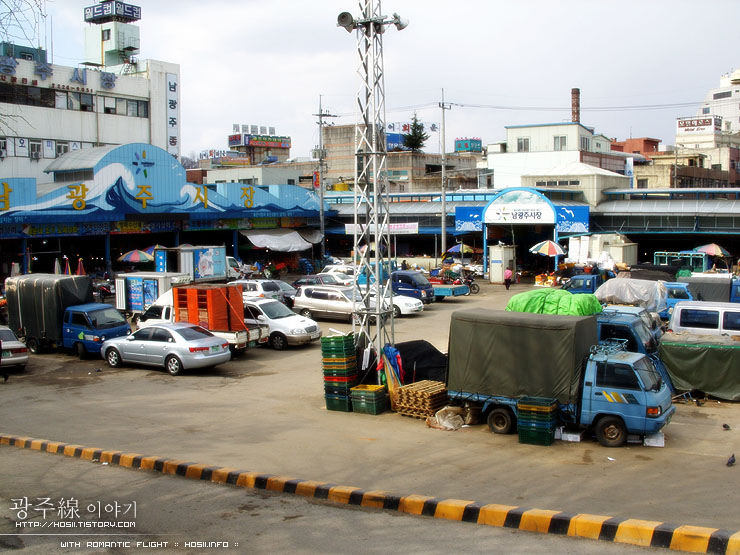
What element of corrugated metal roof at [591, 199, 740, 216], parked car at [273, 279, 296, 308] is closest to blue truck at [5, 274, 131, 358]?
parked car at [273, 279, 296, 308]

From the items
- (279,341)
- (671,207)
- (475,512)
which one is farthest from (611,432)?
(671,207)

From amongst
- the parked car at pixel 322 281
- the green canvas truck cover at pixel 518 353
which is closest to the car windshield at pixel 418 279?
the parked car at pixel 322 281

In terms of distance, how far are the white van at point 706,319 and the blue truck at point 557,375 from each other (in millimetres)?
6805

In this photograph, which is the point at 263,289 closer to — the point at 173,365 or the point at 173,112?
the point at 173,365

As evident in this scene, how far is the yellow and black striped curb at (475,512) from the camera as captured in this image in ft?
25.8

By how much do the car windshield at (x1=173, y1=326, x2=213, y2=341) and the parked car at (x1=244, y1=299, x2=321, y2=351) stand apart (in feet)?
9.91

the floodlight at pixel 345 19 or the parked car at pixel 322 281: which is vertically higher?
the floodlight at pixel 345 19

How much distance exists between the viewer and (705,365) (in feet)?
54.0

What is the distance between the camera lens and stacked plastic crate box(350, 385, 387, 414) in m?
15.3

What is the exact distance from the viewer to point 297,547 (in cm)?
798

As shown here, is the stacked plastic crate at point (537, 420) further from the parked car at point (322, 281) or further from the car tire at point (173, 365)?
the parked car at point (322, 281)

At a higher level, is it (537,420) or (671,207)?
(671,207)

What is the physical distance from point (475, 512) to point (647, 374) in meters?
5.54

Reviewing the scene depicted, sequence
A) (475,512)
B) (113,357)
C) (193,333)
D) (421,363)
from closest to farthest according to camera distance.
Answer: (475,512) → (421,363) → (193,333) → (113,357)
